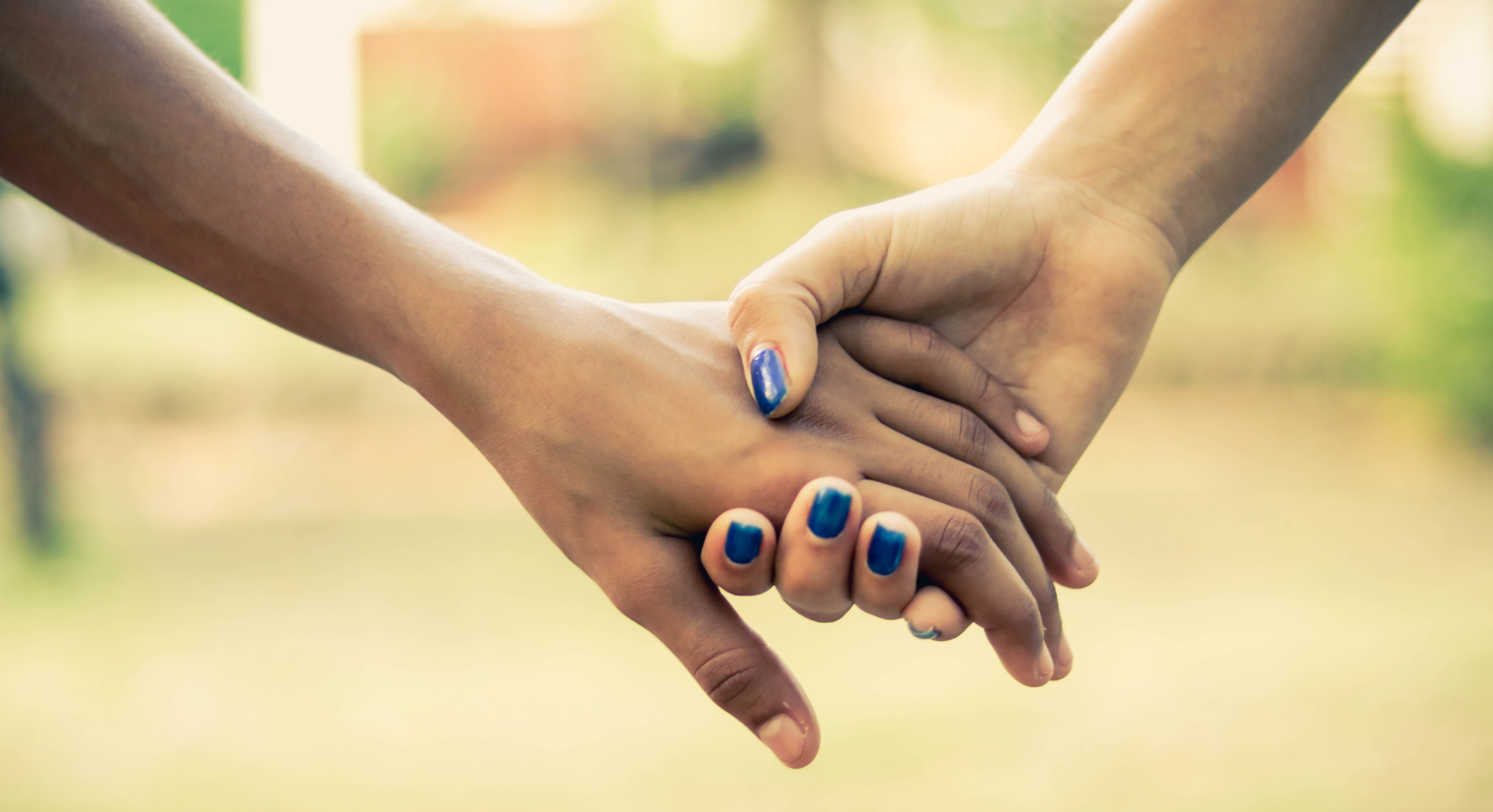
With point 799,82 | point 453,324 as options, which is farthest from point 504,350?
point 799,82

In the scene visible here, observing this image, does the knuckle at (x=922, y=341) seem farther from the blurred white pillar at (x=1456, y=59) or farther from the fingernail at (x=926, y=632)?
the blurred white pillar at (x=1456, y=59)

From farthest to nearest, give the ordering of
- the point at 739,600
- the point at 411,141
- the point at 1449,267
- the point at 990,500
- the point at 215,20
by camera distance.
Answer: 1. the point at 411,141
2. the point at 215,20
3. the point at 1449,267
4. the point at 739,600
5. the point at 990,500

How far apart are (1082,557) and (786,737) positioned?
2.29 feet

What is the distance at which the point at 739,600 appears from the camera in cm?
516

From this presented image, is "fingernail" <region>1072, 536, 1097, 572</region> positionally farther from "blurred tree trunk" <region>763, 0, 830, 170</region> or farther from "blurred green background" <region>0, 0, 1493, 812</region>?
"blurred tree trunk" <region>763, 0, 830, 170</region>

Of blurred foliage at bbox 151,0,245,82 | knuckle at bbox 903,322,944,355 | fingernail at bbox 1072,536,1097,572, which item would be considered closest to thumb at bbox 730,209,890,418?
knuckle at bbox 903,322,944,355

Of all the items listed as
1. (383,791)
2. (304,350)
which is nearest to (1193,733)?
→ (383,791)

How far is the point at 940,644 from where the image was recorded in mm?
4457

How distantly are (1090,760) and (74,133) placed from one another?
339 cm

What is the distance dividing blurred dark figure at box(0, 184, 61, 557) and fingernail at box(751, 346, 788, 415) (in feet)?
16.5

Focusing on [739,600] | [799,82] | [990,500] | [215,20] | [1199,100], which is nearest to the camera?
[990,500]

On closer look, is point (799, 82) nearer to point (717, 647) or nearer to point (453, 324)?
point (453, 324)

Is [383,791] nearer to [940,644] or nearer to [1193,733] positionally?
[940,644]

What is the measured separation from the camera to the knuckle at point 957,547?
5.42 feet
